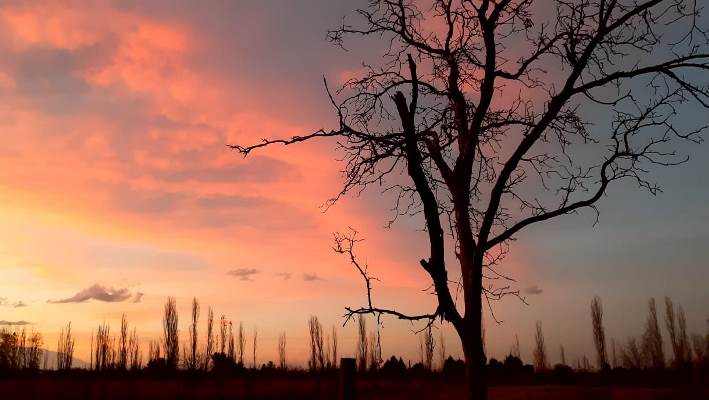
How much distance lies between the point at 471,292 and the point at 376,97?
2.02m

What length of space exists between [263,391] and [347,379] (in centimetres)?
1841

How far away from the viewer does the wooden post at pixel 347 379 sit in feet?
17.3

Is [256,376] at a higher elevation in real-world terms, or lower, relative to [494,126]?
lower

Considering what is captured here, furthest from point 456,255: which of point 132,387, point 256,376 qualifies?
point 256,376

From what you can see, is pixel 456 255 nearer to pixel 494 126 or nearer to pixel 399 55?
pixel 494 126

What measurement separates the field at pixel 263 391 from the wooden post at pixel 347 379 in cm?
1283

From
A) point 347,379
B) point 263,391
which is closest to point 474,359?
point 347,379

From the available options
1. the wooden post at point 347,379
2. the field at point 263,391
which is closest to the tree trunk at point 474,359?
the wooden post at point 347,379

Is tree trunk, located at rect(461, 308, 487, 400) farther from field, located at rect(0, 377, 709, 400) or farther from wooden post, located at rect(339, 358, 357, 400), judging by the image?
field, located at rect(0, 377, 709, 400)

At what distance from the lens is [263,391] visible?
22625mm

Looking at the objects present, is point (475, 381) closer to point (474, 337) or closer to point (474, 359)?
point (474, 359)

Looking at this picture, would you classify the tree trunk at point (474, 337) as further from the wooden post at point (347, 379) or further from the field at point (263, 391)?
the field at point (263, 391)

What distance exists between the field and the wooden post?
12.8 meters

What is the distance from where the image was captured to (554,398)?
16906mm
